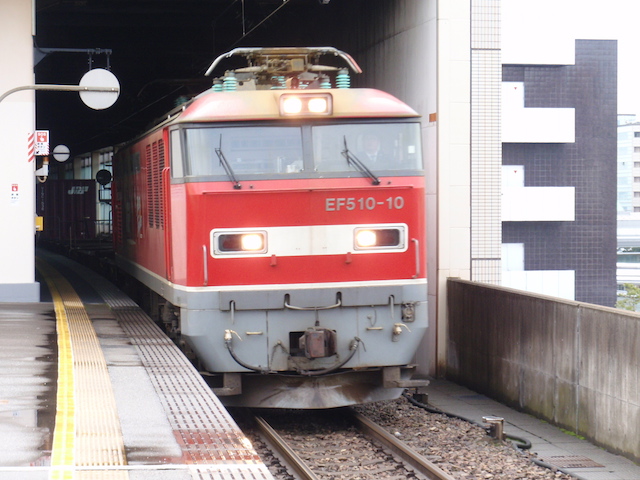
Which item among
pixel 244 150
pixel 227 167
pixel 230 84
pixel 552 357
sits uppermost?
pixel 230 84

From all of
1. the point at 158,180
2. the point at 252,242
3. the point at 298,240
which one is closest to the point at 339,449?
the point at 298,240

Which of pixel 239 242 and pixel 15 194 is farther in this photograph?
pixel 15 194

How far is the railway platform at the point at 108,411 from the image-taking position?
5.27 meters

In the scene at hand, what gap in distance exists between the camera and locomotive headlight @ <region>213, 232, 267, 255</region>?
8.83 m

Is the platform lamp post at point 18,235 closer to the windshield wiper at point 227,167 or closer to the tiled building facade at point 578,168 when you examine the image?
the windshield wiper at point 227,167

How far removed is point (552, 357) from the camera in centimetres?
1015

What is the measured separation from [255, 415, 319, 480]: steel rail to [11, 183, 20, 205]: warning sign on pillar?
5635 millimetres

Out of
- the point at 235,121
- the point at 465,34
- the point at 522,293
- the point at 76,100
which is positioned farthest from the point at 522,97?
the point at 235,121

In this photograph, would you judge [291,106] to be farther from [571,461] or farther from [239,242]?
[571,461]

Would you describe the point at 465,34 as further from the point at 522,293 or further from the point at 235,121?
the point at 235,121

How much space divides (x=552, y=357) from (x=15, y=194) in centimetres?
780

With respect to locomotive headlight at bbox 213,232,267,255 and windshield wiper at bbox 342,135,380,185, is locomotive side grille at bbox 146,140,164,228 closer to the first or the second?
locomotive headlight at bbox 213,232,267,255

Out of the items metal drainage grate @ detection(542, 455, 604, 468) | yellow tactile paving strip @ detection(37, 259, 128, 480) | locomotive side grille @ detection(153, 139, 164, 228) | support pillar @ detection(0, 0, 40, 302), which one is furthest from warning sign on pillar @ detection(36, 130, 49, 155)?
metal drainage grate @ detection(542, 455, 604, 468)

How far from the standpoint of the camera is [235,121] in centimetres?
897
